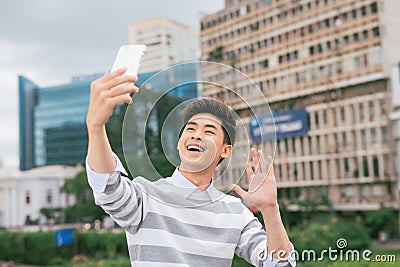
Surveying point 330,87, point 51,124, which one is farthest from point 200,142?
point 51,124

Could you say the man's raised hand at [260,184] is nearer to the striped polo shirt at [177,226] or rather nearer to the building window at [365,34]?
the striped polo shirt at [177,226]

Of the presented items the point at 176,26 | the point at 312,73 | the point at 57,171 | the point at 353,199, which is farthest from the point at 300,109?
the point at 57,171

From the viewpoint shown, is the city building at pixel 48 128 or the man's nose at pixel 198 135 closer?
the man's nose at pixel 198 135

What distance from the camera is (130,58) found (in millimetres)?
993

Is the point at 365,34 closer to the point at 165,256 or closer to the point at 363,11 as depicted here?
the point at 363,11

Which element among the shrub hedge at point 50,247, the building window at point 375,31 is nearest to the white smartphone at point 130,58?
the shrub hedge at point 50,247

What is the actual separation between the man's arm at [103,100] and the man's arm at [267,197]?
313 millimetres

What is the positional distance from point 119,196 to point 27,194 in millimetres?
33341

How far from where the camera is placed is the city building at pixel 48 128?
3816 centimetres

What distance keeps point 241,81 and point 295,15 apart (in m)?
20.2

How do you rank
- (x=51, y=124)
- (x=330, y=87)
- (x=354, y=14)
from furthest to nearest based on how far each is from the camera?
(x=51, y=124), (x=330, y=87), (x=354, y=14)

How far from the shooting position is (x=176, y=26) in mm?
26547

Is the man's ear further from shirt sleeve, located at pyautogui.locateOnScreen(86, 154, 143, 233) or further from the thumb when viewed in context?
shirt sleeve, located at pyautogui.locateOnScreen(86, 154, 143, 233)

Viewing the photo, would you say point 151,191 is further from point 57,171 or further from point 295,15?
point 57,171
